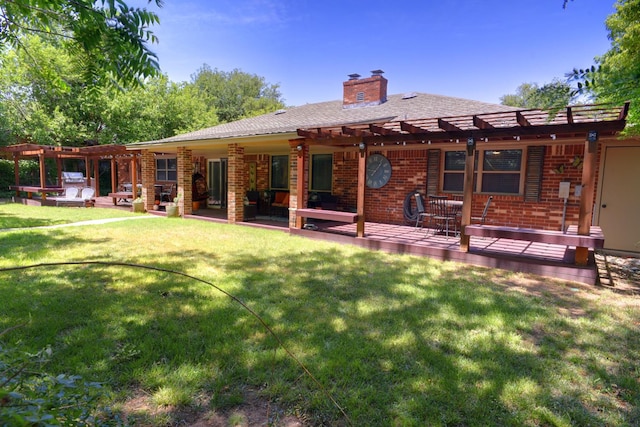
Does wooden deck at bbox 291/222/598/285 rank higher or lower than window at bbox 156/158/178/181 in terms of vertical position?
lower

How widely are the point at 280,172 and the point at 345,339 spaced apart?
10.2 m

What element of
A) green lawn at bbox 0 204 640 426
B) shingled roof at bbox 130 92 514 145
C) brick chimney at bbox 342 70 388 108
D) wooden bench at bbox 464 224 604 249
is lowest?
green lawn at bbox 0 204 640 426

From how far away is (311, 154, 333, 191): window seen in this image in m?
11.6

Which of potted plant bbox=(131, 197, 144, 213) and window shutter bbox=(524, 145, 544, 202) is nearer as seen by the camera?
window shutter bbox=(524, 145, 544, 202)

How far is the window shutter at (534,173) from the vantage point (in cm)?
812

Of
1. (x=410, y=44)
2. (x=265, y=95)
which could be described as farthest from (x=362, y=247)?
(x=265, y=95)

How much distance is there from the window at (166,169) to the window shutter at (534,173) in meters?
14.8

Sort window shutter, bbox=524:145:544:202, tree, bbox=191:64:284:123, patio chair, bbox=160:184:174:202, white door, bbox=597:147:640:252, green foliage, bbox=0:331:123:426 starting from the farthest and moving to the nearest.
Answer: tree, bbox=191:64:284:123
patio chair, bbox=160:184:174:202
window shutter, bbox=524:145:544:202
white door, bbox=597:147:640:252
green foliage, bbox=0:331:123:426

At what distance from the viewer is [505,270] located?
602cm

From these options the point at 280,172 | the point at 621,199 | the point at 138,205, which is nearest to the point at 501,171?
the point at 621,199

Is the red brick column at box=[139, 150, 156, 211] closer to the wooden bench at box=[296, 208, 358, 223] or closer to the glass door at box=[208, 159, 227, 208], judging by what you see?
the glass door at box=[208, 159, 227, 208]

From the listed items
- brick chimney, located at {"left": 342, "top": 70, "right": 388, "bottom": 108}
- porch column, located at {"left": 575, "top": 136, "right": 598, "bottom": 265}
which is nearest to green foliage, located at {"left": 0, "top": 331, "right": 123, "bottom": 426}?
porch column, located at {"left": 575, "top": 136, "right": 598, "bottom": 265}

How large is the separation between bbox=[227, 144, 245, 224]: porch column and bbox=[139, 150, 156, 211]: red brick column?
165 inches

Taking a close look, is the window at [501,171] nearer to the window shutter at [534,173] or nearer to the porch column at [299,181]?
the window shutter at [534,173]
